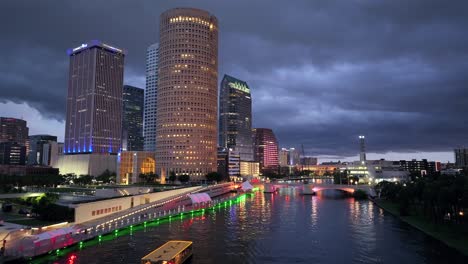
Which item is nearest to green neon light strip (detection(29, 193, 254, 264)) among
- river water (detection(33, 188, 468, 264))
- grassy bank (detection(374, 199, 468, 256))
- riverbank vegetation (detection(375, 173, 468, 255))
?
river water (detection(33, 188, 468, 264))

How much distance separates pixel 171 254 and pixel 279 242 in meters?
29.9

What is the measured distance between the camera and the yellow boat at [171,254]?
5631 cm

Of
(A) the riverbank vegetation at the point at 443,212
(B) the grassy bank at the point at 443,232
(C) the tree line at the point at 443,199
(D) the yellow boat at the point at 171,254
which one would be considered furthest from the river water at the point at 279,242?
(C) the tree line at the point at 443,199

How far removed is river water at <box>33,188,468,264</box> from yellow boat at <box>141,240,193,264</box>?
118 inches

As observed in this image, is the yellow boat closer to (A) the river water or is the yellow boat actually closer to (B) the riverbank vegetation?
(A) the river water

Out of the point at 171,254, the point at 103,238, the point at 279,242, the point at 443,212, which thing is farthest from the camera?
the point at 443,212

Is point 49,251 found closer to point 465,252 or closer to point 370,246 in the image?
point 370,246

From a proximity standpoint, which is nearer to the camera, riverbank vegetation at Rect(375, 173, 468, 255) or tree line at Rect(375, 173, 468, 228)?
riverbank vegetation at Rect(375, 173, 468, 255)

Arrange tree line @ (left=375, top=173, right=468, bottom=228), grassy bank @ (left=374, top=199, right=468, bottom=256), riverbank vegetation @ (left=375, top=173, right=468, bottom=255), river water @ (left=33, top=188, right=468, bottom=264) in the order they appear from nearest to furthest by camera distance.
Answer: river water @ (left=33, top=188, right=468, bottom=264) < grassy bank @ (left=374, top=199, right=468, bottom=256) < riverbank vegetation @ (left=375, top=173, right=468, bottom=255) < tree line @ (left=375, top=173, right=468, bottom=228)

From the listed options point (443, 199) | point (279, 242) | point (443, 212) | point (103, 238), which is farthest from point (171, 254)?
point (443, 212)

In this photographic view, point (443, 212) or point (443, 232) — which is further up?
point (443, 212)

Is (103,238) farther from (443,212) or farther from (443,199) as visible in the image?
(443,212)

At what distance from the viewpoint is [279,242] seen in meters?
80.4

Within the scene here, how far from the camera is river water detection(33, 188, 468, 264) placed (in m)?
66.7
